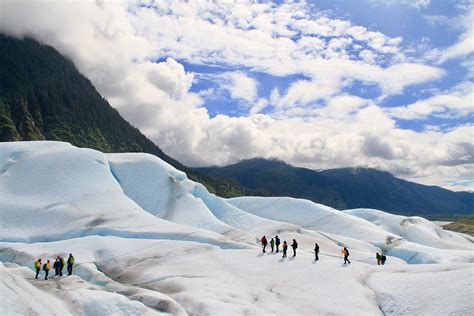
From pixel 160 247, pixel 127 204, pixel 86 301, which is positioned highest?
pixel 127 204

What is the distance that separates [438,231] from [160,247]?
96.0m

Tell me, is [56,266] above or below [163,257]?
below

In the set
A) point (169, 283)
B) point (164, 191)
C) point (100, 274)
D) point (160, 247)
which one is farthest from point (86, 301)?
point (164, 191)

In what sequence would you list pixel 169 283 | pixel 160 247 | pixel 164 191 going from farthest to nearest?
pixel 164 191 < pixel 160 247 < pixel 169 283

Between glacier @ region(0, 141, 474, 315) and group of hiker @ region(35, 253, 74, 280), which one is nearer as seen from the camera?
glacier @ region(0, 141, 474, 315)

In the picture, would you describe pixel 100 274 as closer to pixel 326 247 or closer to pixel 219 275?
pixel 219 275

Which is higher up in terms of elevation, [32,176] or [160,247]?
[32,176]

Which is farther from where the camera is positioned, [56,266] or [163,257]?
[163,257]

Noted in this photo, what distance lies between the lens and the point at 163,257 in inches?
1708

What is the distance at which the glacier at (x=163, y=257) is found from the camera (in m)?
29.2

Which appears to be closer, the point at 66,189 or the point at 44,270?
the point at 44,270

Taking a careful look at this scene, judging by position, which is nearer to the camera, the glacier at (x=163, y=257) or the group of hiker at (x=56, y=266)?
the glacier at (x=163, y=257)

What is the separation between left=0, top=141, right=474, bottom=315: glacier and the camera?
29.2 m

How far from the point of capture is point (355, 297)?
32.0 m
